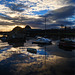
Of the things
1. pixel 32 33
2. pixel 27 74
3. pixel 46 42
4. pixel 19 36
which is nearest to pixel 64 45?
pixel 46 42

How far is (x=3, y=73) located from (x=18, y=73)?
1126mm

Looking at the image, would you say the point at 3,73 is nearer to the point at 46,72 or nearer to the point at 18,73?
the point at 18,73

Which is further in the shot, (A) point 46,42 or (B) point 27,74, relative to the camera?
(A) point 46,42

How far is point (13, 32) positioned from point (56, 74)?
4240 centimetres

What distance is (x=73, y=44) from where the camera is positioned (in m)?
16.9

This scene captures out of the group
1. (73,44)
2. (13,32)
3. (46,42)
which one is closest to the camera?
(73,44)

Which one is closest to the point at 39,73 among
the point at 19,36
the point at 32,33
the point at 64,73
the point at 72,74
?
the point at 64,73

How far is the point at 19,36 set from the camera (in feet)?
152

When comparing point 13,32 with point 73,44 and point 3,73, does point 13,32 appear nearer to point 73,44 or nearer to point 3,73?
point 73,44

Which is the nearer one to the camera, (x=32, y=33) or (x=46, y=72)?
(x=46, y=72)

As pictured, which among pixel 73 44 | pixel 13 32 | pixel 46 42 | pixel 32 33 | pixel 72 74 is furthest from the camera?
pixel 32 33

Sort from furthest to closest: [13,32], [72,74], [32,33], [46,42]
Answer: [32,33] → [13,32] → [46,42] → [72,74]

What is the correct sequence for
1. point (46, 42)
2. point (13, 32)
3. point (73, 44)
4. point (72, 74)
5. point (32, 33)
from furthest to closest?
point (32, 33), point (13, 32), point (46, 42), point (73, 44), point (72, 74)

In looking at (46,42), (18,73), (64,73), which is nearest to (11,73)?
(18,73)
